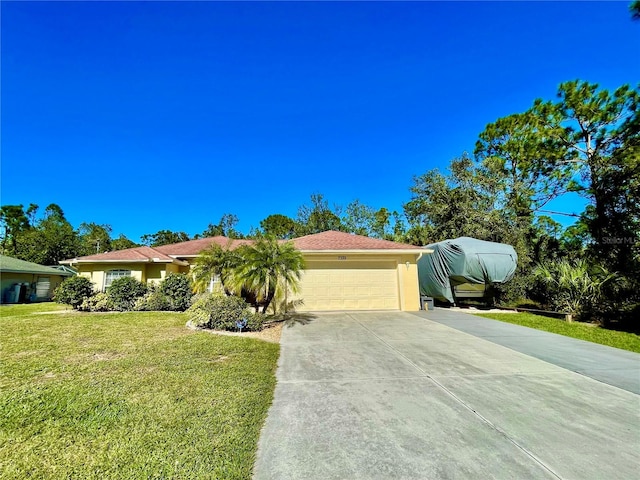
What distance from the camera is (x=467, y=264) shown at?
12.4 m

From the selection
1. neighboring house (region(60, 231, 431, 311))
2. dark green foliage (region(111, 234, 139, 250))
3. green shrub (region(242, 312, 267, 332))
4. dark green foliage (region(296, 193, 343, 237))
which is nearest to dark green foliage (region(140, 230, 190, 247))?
dark green foliage (region(111, 234, 139, 250))

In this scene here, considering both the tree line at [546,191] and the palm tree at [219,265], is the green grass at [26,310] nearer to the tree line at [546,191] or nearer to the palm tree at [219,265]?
the palm tree at [219,265]

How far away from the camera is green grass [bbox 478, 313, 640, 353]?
24.5 feet

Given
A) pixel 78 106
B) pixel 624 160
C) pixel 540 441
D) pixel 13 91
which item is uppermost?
pixel 78 106

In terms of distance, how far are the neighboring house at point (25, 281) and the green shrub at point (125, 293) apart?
1034cm

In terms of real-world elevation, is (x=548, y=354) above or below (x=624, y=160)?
below

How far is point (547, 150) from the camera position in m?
17.6

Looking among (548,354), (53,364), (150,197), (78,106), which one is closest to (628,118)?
(548,354)

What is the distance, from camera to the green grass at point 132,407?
2447 mm

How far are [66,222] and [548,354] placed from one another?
163 ft

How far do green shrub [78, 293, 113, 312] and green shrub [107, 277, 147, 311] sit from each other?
168 mm

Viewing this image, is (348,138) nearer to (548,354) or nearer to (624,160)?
(624,160)

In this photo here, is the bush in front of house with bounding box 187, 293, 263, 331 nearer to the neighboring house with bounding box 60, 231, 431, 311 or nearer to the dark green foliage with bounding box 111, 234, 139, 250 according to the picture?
the neighboring house with bounding box 60, 231, 431, 311

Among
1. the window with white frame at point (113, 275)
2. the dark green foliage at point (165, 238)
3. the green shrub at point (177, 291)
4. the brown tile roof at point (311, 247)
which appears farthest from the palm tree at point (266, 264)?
the dark green foliage at point (165, 238)
